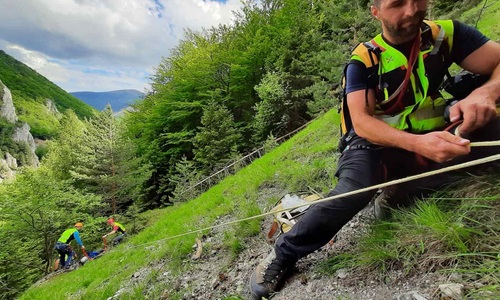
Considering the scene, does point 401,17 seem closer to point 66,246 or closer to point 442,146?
point 442,146

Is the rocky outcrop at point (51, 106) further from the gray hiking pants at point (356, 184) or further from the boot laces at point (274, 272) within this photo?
the gray hiking pants at point (356, 184)

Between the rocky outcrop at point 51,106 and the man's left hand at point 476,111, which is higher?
the rocky outcrop at point 51,106

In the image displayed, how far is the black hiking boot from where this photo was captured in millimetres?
2217

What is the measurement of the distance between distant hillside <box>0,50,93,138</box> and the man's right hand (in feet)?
467

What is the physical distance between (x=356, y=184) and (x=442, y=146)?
59 centimetres

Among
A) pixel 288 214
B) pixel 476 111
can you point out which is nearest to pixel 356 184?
pixel 476 111

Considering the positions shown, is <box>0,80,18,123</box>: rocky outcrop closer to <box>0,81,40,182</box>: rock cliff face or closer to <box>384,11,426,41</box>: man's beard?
<box>0,81,40,182</box>: rock cliff face

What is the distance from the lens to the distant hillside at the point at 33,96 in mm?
124088

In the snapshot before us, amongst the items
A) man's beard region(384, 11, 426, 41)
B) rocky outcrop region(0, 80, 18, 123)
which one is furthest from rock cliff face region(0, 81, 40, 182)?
man's beard region(384, 11, 426, 41)

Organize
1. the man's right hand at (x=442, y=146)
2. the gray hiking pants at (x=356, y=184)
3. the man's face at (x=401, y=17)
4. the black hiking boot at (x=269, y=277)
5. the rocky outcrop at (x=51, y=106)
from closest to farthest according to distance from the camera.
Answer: the man's right hand at (x=442, y=146)
the man's face at (x=401, y=17)
the gray hiking pants at (x=356, y=184)
the black hiking boot at (x=269, y=277)
the rocky outcrop at (x=51, y=106)

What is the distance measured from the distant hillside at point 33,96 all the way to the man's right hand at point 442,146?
142 m

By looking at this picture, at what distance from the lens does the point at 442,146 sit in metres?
1.49

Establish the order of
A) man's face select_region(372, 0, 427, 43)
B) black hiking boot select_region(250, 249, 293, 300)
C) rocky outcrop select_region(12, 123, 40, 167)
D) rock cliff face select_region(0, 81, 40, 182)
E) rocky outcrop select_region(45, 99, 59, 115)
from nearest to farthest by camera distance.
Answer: man's face select_region(372, 0, 427, 43) → black hiking boot select_region(250, 249, 293, 300) → rocky outcrop select_region(12, 123, 40, 167) → rock cliff face select_region(0, 81, 40, 182) → rocky outcrop select_region(45, 99, 59, 115)

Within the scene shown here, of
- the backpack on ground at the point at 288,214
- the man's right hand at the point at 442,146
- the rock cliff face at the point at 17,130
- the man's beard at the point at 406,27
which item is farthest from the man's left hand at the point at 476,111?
the rock cliff face at the point at 17,130
